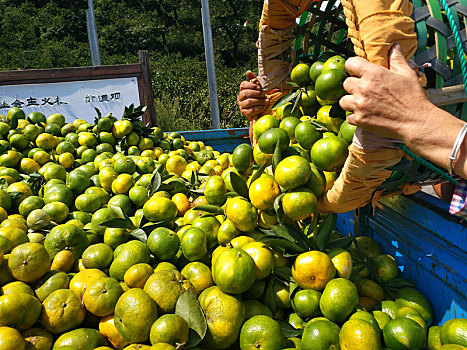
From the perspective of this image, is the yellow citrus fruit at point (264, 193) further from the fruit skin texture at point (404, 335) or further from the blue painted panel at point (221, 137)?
the blue painted panel at point (221, 137)

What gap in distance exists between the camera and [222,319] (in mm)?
1589

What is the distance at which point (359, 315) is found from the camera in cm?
162

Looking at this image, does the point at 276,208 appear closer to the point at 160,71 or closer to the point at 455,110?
the point at 455,110

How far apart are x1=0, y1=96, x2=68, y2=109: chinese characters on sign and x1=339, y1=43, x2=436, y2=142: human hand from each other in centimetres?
594

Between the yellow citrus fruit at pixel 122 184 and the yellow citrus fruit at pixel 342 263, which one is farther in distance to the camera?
the yellow citrus fruit at pixel 122 184

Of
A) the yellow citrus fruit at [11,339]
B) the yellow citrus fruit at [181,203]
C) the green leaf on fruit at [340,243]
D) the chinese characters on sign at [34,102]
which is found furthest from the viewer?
the chinese characters on sign at [34,102]

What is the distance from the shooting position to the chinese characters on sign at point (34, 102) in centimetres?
567

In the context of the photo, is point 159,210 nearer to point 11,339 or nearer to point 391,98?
point 11,339

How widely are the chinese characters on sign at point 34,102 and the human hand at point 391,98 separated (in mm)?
5944

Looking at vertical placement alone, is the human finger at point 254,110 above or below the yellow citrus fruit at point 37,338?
above

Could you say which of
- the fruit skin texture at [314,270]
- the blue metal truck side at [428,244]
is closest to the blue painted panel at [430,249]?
the blue metal truck side at [428,244]

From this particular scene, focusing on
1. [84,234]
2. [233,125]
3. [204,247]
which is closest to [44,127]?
[84,234]

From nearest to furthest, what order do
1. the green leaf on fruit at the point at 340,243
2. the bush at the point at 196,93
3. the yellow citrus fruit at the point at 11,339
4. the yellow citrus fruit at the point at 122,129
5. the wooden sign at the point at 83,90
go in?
the yellow citrus fruit at the point at 11,339 → the green leaf on fruit at the point at 340,243 → the yellow citrus fruit at the point at 122,129 → the wooden sign at the point at 83,90 → the bush at the point at 196,93

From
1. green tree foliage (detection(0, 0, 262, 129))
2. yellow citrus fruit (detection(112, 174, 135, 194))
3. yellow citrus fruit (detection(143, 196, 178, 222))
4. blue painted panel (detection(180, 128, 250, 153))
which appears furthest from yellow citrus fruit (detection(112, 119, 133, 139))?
green tree foliage (detection(0, 0, 262, 129))
